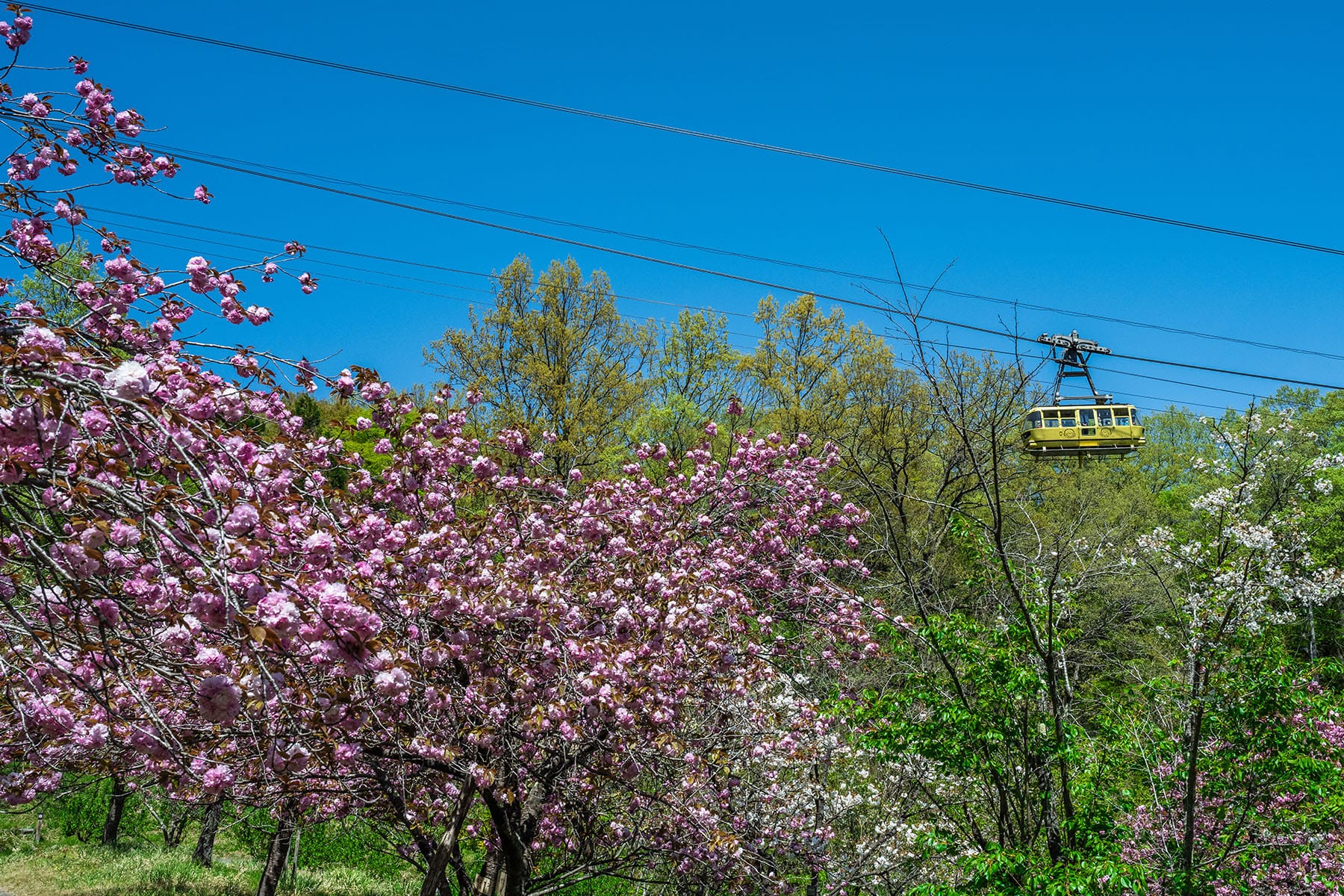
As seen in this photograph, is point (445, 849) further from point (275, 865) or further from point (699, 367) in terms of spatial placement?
point (699, 367)

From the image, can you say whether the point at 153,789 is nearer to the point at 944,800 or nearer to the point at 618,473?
the point at 944,800

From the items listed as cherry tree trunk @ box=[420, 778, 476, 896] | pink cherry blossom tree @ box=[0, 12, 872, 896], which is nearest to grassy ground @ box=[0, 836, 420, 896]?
pink cherry blossom tree @ box=[0, 12, 872, 896]

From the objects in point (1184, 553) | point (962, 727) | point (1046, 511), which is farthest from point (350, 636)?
point (1046, 511)

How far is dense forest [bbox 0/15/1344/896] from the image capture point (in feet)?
8.68

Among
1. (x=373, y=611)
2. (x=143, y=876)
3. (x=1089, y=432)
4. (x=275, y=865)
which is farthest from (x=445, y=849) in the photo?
(x=1089, y=432)

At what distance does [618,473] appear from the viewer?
19.5 metres

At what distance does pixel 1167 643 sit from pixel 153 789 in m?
18.7

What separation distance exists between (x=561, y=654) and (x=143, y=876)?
30.4 ft

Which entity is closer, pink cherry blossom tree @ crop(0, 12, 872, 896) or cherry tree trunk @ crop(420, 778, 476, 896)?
pink cherry blossom tree @ crop(0, 12, 872, 896)

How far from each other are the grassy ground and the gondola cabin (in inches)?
1056

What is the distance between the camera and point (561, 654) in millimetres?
5051

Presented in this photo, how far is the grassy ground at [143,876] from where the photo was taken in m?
10.3

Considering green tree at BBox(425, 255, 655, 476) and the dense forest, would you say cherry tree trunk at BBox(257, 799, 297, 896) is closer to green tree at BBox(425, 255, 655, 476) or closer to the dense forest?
the dense forest

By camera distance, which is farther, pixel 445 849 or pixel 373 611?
pixel 445 849
